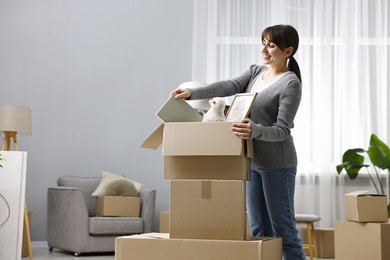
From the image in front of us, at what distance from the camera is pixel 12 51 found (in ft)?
22.6

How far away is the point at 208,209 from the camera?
8.50ft

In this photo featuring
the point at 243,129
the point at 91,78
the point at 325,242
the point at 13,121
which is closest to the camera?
the point at 243,129

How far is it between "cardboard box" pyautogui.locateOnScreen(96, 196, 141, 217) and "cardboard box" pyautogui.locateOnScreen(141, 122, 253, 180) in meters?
3.46

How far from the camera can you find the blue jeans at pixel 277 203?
8.61 ft

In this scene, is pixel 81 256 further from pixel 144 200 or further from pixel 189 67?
pixel 189 67

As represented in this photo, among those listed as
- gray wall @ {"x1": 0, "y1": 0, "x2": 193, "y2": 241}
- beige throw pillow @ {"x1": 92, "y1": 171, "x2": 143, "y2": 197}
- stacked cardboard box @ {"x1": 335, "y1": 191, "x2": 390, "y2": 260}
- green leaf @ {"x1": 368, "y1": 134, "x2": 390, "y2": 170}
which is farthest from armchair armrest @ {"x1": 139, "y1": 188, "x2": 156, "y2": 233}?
green leaf @ {"x1": 368, "y1": 134, "x2": 390, "y2": 170}

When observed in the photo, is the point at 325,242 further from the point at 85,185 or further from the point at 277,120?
the point at 277,120

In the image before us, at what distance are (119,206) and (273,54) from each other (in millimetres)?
3596

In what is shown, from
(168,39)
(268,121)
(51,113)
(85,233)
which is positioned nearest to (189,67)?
(168,39)

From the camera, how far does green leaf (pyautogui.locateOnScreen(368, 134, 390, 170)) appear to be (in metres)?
5.98

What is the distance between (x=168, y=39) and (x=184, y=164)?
4412 millimetres

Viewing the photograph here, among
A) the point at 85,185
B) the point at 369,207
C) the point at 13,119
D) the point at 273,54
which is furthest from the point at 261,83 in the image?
the point at 85,185

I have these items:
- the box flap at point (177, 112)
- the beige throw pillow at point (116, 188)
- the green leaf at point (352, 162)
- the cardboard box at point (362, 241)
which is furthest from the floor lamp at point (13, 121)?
the box flap at point (177, 112)

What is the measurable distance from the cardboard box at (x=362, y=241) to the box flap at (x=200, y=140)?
2.64 metres
